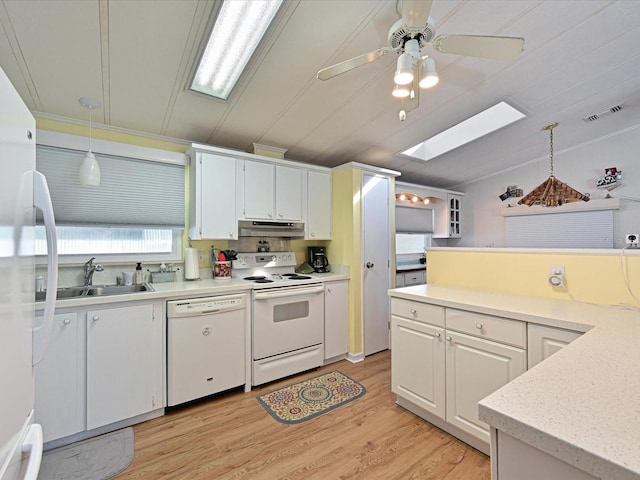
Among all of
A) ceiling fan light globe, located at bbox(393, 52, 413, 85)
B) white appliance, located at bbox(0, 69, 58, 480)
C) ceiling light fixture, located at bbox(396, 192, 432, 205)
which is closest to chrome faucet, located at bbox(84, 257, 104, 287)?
white appliance, located at bbox(0, 69, 58, 480)

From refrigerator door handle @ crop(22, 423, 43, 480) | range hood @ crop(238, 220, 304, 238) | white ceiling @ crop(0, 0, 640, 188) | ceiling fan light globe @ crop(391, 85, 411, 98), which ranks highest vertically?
white ceiling @ crop(0, 0, 640, 188)

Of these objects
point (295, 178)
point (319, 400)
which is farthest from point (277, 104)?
point (319, 400)

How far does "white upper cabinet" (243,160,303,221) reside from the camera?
Result: 9.62ft

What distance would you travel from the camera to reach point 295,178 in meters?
3.21

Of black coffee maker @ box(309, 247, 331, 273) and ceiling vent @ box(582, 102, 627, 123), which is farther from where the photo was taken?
black coffee maker @ box(309, 247, 331, 273)

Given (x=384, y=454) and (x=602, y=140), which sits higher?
(x=602, y=140)

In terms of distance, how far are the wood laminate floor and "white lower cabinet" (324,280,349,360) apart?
0.75 m

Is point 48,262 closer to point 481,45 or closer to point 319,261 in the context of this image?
point 481,45

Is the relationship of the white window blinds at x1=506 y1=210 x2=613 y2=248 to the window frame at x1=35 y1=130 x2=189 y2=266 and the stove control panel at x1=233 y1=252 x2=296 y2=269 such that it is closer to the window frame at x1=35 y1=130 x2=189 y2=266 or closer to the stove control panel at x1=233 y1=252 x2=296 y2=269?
the stove control panel at x1=233 y1=252 x2=296 y2=269

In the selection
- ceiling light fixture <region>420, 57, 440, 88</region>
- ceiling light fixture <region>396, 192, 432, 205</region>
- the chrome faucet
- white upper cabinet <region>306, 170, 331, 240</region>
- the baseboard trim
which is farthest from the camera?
ceiling light fixture <region>396, 192, 432, 205</region>

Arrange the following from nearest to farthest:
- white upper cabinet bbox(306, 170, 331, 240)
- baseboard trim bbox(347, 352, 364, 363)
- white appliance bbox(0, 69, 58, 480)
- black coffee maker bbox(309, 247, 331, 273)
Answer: white appliance bbox(0, 69, 58, 480), baseboard trim bbox(347, 352, 364, 363), white upper cabinet bbox(306, 170, 331, 240), black coffee maker bbox(309, 247, 331, 273)

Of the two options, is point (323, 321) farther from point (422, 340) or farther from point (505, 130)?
point (505, 130)

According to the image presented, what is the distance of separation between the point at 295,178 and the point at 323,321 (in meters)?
1.55

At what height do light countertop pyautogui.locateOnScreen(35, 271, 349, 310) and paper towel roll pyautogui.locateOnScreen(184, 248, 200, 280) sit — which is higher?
paper towel roll pyautogui.locateOnScreen(184, 248, 200, 280)
